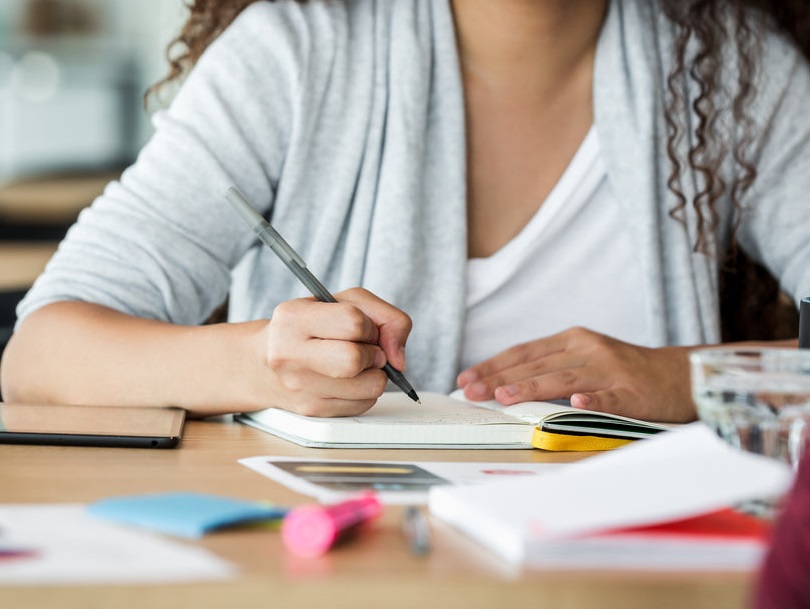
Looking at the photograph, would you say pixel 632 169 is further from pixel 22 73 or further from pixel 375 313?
pixel 22 73

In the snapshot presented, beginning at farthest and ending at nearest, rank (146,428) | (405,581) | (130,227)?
(130,227)
(146,428)
(405,581)

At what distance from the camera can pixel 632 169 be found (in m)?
1.42

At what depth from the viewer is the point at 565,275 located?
1.42 meters

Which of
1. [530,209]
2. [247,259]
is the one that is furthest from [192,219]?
[530,209]

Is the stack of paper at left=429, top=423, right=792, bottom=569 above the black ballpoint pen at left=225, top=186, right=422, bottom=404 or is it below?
below

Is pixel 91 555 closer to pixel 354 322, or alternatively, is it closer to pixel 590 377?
pixel 354 322

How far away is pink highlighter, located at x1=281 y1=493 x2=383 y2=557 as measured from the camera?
54cm

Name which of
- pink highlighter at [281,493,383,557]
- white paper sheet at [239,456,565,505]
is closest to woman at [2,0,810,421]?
white paper sheet at [239,456,565,505]

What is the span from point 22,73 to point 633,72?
14.2 feet

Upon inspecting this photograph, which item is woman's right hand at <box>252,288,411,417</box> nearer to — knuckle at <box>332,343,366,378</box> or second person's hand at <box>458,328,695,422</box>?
knuckle at <box>332,343,366,378</box>

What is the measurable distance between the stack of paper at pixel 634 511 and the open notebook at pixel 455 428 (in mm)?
274

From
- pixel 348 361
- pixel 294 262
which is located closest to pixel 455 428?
pixel 348 361

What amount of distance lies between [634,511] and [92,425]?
512 millimetres

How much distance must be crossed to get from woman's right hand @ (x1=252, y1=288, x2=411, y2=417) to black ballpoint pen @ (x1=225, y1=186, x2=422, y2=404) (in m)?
0.02
